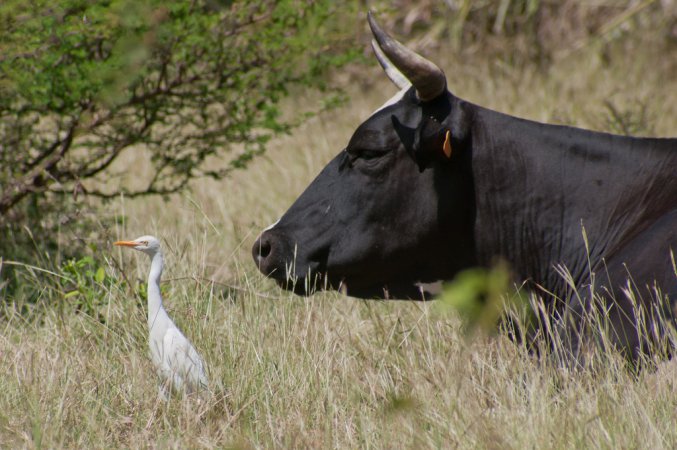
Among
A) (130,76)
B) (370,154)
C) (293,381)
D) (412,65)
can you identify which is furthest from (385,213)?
(130,76)

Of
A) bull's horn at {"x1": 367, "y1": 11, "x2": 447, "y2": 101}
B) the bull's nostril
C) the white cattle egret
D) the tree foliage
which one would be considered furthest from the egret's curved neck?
the tree foliage

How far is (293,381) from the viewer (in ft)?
13.5

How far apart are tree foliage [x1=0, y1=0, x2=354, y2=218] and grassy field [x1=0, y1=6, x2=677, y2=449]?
24.9 inches

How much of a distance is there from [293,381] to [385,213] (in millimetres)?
814

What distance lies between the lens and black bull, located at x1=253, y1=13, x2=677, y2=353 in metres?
4.48

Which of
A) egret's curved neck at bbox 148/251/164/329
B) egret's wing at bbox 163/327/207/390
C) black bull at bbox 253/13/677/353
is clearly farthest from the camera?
black bull at bbox 253/13/677/353

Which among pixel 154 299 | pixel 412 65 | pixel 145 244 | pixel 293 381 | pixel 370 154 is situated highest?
pixel 412 65

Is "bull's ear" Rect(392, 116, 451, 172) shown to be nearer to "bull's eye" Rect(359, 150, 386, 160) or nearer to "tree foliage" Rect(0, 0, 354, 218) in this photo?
"bull's eye" Rect(359, 150, 386, 160)

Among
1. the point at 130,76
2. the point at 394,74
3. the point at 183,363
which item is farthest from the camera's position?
the point at 130,76

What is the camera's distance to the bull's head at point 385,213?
450 centimetres

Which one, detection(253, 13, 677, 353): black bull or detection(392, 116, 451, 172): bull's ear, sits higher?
detection(392, 116, 451, 172): bull's ear

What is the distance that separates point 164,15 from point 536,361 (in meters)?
2.98

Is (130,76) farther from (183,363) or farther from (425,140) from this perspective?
(183,363)

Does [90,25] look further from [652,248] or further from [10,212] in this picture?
[652,248]
